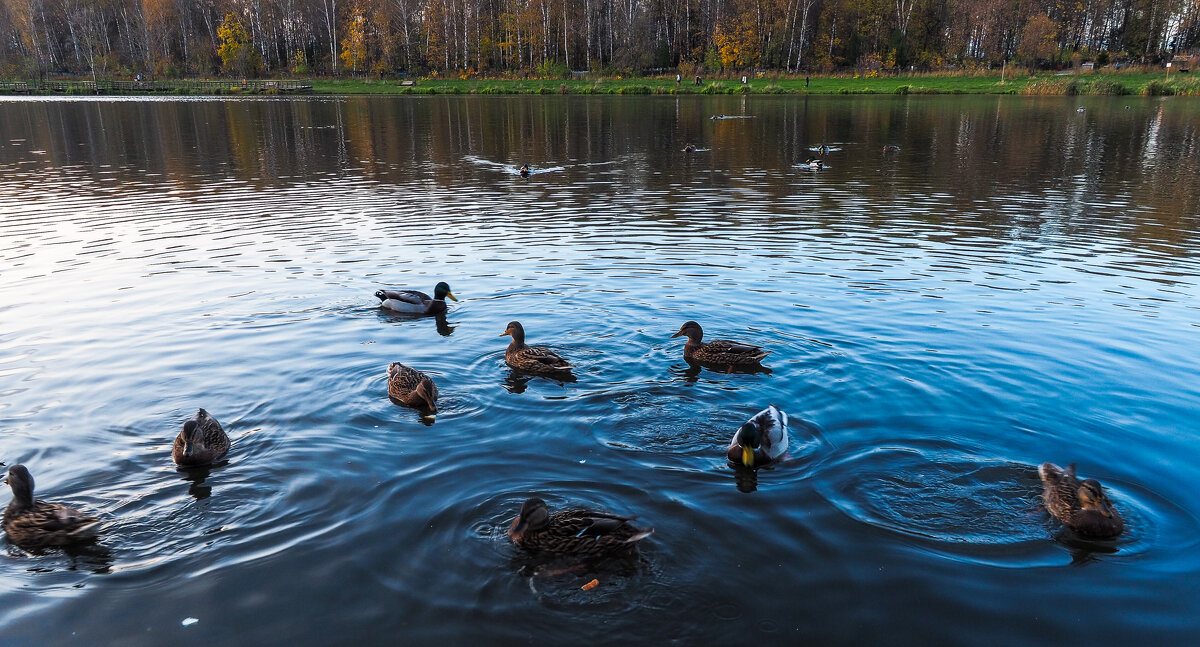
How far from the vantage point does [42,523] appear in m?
6.83

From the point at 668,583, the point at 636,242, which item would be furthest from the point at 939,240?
the point at 668,583

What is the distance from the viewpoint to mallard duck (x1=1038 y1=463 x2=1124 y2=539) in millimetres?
6977

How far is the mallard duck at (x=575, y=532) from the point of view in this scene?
666 centimetres

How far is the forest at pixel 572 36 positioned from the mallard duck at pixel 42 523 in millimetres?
101950

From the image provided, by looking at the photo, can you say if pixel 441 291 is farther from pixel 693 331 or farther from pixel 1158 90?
pixel 1158 90

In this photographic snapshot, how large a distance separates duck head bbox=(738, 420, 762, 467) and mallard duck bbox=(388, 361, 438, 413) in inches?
154

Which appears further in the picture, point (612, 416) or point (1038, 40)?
point (1038, 40)

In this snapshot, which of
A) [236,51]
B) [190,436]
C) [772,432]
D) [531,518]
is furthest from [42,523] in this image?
[236,51]

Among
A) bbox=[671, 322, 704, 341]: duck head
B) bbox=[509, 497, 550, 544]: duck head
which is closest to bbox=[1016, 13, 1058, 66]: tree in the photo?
bbox=[671, 322, 704, 341]: duck head

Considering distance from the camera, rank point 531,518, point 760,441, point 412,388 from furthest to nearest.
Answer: point 412,388
point 760,441
point 531,518

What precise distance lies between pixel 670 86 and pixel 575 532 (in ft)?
298

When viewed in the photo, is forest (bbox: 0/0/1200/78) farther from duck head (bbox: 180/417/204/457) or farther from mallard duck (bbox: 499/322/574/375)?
duck head (bbox: 180/417/204/457)

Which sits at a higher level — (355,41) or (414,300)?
(355,41)

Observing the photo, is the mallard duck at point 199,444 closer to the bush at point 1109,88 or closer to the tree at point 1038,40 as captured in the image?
the bush at point 1109,88
